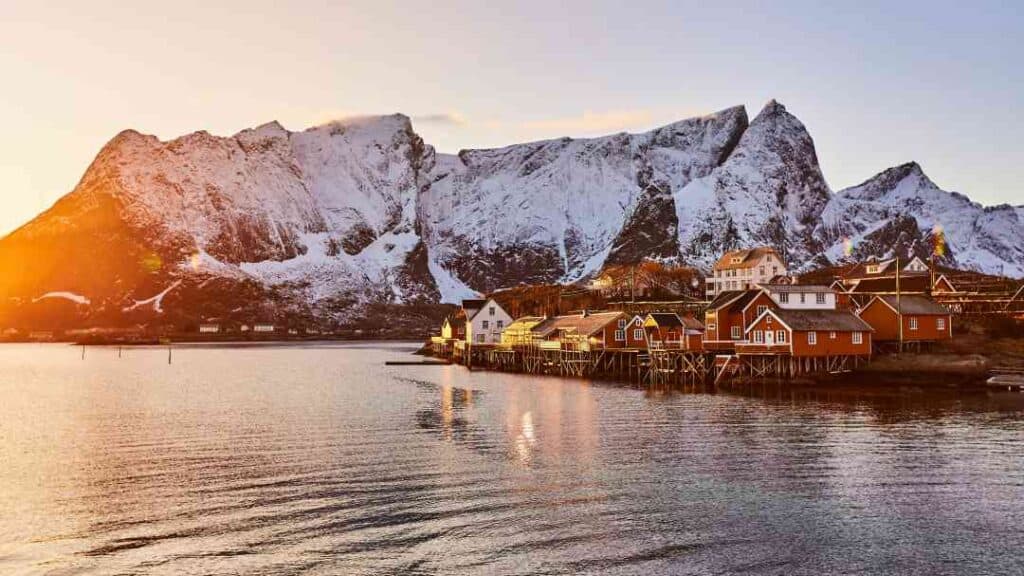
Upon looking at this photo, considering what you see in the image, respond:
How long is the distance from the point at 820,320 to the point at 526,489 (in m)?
47.6

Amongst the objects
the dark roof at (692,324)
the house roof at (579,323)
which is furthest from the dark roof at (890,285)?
the house roof at (579,323)

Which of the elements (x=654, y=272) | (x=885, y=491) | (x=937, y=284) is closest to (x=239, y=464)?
(x=885, y=491)

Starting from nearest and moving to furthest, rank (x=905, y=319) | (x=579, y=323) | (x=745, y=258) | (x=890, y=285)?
(x=905, y=319), (x=890, y=285), (x=579, y=323), (x=745, y=258)

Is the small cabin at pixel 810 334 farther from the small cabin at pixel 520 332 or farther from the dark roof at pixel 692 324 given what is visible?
the small cabin at pixel 520 332

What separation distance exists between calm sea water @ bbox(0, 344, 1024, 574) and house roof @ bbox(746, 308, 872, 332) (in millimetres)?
11388

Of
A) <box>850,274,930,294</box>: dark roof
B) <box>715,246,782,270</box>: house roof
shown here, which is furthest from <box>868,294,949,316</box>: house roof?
<box>715,246,782,270</box>: house roof

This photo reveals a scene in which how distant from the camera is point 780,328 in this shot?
7275 centimetres

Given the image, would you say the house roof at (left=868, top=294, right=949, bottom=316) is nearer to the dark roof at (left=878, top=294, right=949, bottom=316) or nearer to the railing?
the dark roof at (left=878, top=294, right=949, bottom=316)

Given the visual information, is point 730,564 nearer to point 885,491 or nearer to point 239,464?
point 885,491

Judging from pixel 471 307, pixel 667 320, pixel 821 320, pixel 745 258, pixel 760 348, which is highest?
pixel 745 258

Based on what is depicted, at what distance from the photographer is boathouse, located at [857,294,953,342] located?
76.5 meters

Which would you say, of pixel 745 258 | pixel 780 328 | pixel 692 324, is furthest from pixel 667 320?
pixel 745 258

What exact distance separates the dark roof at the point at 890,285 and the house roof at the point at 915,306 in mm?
15082

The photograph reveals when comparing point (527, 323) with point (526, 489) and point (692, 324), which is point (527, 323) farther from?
point (526, 489)
